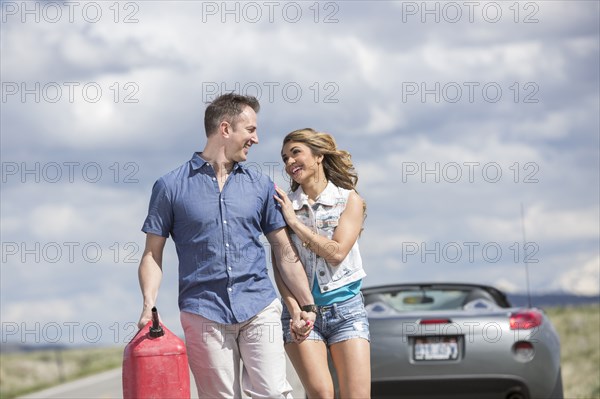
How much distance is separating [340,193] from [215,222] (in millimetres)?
1061

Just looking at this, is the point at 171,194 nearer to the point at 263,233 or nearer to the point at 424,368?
the point at 263,233

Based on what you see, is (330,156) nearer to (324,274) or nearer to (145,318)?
(324,274)

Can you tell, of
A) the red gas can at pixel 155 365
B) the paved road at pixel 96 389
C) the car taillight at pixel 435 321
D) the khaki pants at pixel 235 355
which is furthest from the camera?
the paved road at pixel 96 389

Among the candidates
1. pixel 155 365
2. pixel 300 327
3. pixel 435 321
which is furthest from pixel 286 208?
pixel 435 321

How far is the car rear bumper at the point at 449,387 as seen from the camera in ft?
33.6

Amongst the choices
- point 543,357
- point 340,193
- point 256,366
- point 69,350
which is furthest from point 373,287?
point 69,350

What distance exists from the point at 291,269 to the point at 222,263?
586 millimetres

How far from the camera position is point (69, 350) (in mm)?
44500

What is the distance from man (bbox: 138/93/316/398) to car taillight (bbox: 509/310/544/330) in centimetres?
417

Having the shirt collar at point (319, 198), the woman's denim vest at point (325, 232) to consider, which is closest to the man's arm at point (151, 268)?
the woman's denim vest at point (325, 232)

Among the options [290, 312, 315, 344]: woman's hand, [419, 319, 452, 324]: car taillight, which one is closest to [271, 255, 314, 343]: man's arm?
[290, 312, 315, 344]: woman's hand

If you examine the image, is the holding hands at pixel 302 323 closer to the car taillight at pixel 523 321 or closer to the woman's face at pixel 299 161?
the woman's face at pixel 299 161

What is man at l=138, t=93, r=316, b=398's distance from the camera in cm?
653

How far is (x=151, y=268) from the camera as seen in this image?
6598mm
